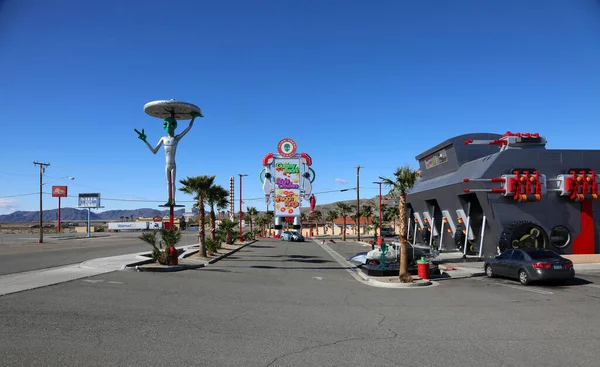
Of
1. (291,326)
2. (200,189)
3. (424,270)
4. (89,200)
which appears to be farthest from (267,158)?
(89,200)

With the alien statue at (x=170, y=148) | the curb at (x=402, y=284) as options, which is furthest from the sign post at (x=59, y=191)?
the curb at (x=402, y=284)

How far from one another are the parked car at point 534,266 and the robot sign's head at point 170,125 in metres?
17.4

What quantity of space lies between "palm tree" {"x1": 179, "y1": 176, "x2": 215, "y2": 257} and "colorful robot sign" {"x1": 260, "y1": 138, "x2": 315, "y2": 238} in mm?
4219

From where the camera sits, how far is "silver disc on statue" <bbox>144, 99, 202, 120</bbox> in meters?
23.7

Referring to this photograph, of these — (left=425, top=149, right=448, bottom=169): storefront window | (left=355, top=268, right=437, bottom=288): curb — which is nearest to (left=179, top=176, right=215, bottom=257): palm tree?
(left=355, top=268, right=437, bottom=288): curb

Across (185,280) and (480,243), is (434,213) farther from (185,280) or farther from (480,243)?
(185,280)

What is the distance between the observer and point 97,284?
1481 cm

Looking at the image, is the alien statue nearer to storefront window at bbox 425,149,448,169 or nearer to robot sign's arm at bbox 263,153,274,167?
robot sign's arm at bbox 263,153,274,167

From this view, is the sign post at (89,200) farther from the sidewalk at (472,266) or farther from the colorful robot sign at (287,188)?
the sidewalk at (472,266)

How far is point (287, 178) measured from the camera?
2595 cm

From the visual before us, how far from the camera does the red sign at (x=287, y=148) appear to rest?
26016mm

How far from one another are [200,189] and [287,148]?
20.9 feet

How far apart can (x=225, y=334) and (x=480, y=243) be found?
24.6 metres

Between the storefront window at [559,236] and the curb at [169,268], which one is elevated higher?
the storefront window at [559,236]
